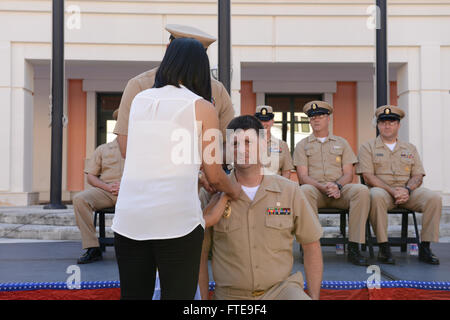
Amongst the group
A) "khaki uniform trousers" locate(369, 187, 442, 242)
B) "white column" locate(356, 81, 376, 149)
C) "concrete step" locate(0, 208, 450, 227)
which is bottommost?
"concrete step" locate(0, 208, 450, 227)

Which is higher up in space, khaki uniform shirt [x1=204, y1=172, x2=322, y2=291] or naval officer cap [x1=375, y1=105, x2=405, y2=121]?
naval officer cap [x1=375, y1=105, x2=405, y2=121]

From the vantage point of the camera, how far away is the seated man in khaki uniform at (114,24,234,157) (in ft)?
8.12

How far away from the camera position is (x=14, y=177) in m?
8.42

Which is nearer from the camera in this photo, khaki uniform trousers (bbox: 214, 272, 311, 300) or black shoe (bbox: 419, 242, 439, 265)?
khaki uniform trousers (bbox: 214, 272, 311, 300)

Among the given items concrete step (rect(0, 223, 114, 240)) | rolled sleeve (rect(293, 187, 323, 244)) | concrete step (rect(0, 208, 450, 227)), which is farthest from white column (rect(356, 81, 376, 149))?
rolled sleeve (rect(293, 187, 323, 244))

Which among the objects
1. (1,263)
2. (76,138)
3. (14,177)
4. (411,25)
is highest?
(411,25)

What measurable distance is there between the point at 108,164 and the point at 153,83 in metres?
2.56

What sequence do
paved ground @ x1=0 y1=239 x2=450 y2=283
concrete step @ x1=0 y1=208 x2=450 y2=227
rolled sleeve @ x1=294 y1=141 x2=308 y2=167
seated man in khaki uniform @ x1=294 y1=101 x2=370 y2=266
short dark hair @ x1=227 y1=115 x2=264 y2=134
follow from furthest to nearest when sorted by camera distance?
1. concrete step @ x1=0 y1=208 x2=450 y2=227
2. rolled sleeve @ x1=294 y1=141 x2=308 y2=167
3. seated man in khaki uniform @ x1=294 y1=101 x2=370 y2=266
4. paved ground @ x1=0 y1=239 x2=450 y2=283
5. short dark hair @ x1=227 y1=115 x2=264 y2=134

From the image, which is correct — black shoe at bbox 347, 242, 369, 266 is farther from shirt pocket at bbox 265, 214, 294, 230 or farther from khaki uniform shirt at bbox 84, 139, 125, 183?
khaki uniform shirt at bbox 84, 139, 125, 183

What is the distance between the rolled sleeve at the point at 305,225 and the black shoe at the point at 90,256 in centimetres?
269
